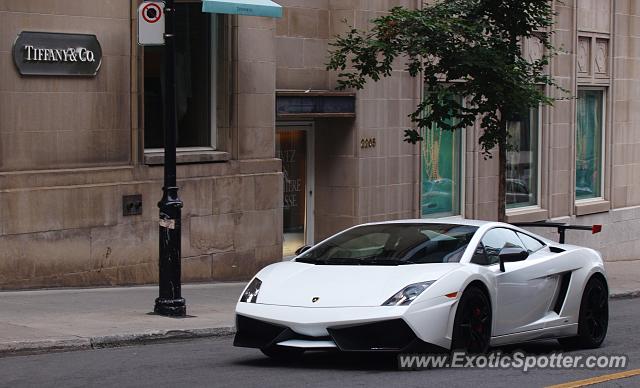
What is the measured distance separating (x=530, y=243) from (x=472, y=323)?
Result: 1858 mm

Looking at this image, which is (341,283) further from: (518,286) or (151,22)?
(151,22)

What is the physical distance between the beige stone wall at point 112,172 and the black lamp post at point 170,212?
2.63 m

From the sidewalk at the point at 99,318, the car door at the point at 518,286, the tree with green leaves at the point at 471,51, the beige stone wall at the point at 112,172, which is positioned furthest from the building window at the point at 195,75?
the car door at the point at 518,286

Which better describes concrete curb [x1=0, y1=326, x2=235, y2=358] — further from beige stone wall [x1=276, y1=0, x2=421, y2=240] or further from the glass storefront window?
beige stone wall [x1=276, y1=0, x2=421, y2=240]

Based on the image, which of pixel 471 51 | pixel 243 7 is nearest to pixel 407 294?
pixel 471 51

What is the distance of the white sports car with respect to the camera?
9.29m

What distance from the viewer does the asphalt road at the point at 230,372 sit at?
9.04m

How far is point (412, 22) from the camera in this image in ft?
55.2

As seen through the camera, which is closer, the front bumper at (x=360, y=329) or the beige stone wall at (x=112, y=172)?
the front bumper at (x=360, y=329)

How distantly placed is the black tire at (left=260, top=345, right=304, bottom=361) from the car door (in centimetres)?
Result: 176

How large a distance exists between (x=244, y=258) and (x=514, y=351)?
24.5 ft

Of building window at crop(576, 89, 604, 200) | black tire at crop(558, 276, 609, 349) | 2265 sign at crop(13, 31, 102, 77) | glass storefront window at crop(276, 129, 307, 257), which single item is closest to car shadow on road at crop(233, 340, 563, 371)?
black tire at crop(558, 276, 609, 349)

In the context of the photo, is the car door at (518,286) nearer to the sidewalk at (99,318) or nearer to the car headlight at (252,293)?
the car headlight at (252,293)

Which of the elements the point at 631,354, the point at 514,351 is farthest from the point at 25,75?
the point at 631,354
